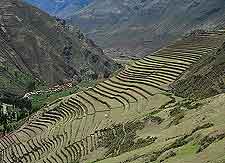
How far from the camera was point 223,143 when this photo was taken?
23.6 metres

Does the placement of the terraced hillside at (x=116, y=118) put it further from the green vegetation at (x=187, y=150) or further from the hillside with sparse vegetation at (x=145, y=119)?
the green vegetation at (x=187, y=150)

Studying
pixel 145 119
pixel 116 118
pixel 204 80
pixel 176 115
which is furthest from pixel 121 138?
pixel 204 80

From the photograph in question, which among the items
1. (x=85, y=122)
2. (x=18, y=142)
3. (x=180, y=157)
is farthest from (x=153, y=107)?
(x=180, y=157)

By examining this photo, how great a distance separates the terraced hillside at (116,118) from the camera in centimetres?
5025

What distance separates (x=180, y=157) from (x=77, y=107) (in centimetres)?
5810

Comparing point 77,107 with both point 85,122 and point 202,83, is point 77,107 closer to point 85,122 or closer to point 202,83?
point 85,122

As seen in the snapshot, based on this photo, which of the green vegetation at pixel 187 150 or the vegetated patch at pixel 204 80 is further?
the vegetated patch at pixel 204 80

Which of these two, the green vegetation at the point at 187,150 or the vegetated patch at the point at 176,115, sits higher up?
the vegetated patch at the point at 176,115

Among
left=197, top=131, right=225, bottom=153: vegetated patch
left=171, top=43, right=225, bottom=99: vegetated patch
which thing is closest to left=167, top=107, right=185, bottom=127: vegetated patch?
left=171, top=43, right=225, bottom=99: vegetated patch

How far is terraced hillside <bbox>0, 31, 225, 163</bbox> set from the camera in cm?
5025

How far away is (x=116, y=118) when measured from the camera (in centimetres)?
6612

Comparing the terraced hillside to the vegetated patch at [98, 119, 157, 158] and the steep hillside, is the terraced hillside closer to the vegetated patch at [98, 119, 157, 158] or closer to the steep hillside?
the vegetated patch at [98, 119, 157, 158]

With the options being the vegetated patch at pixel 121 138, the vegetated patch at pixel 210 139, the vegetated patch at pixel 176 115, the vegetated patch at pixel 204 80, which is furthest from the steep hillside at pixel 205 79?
the vegetated patch at pixel 210 139

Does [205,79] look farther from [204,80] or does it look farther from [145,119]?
[145,119]
